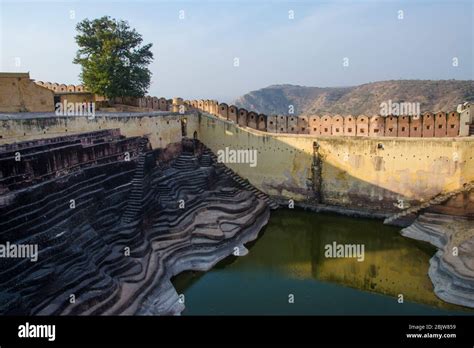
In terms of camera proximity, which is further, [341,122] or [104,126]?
[341,122]

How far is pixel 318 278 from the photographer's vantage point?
10305 millimetres

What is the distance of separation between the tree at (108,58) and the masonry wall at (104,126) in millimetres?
2574

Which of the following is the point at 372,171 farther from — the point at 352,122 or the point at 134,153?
the point at 134,153

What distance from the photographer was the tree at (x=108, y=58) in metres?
14.7

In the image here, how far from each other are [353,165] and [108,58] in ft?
31.7

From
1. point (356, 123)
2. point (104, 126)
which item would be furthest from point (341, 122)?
point (104, 126)

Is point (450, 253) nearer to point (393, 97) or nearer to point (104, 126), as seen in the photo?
point (104, 126)

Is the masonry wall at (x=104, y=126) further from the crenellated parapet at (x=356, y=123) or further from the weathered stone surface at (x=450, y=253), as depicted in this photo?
the weathered stone surface at (x=450, y=253)

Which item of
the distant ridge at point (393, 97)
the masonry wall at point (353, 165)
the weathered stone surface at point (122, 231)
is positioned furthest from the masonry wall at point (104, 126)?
the distant ridge at point (393, 97)

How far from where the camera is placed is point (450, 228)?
452 inches

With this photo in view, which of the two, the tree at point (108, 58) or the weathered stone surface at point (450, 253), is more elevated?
the tree at point (108, 58)

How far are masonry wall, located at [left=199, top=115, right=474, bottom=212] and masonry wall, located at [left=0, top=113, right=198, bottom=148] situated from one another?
5.55ft

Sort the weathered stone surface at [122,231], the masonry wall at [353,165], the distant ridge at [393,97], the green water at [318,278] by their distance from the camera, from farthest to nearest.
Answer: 1. the distant ridge at [393,97]
2. the masonry wall at [353,165]
3. the green water at [318,278]
4. the weathered stone surface at [122,231]

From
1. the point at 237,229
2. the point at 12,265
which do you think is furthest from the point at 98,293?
the point at 237,229
